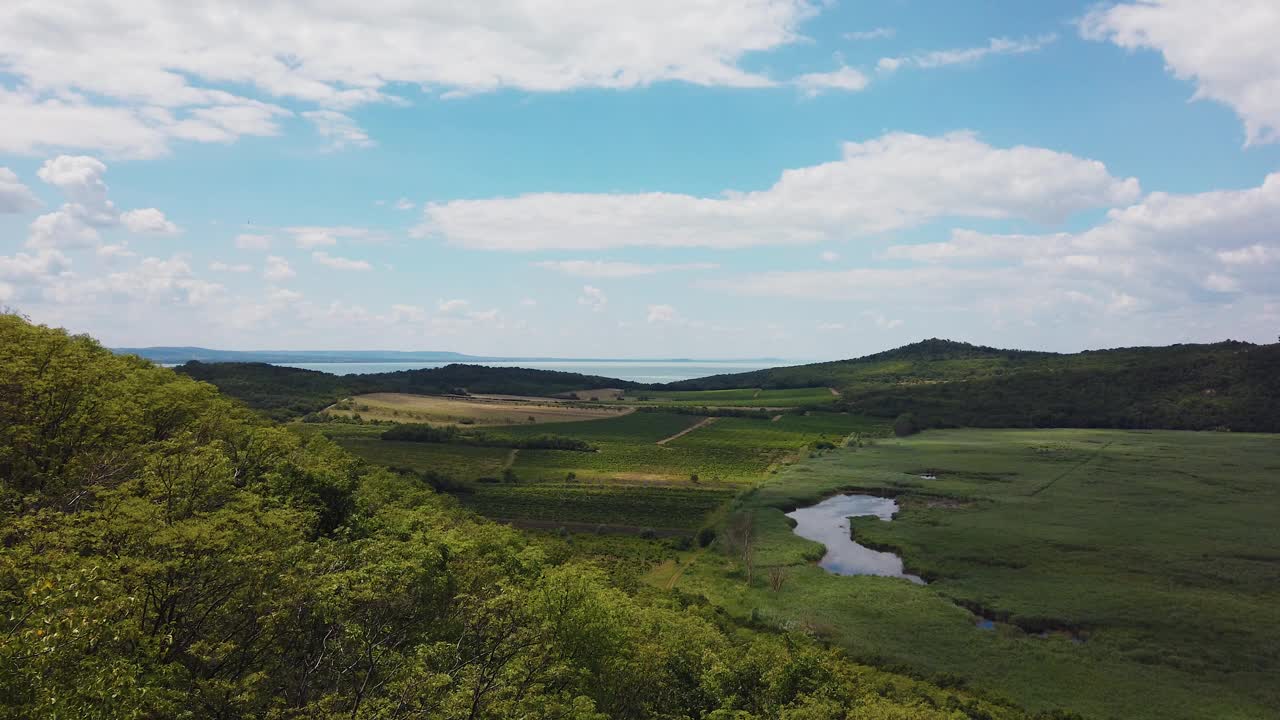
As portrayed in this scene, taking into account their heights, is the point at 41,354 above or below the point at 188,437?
above

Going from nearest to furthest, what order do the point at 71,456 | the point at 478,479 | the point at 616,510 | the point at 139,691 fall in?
the point at 139,691
the point at 71,456
the point at 616,510
the point at 478,479

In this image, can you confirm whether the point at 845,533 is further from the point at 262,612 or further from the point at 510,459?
the point at 262,612

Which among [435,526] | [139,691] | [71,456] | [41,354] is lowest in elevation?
[435,526]

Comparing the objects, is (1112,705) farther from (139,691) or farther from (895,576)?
(139,691)

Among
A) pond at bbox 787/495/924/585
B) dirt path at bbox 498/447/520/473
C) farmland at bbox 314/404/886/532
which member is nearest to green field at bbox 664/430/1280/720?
pond at bbox 787/495/924/585

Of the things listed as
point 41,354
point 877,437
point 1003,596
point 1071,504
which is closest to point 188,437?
point 41,354

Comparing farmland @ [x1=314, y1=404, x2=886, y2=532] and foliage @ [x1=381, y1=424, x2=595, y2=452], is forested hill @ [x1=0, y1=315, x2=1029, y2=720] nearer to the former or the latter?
farmland @ [x1=314, y1=404, x2=886, y2=532]

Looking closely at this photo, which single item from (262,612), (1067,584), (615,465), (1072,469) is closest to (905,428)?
(1072,469)
